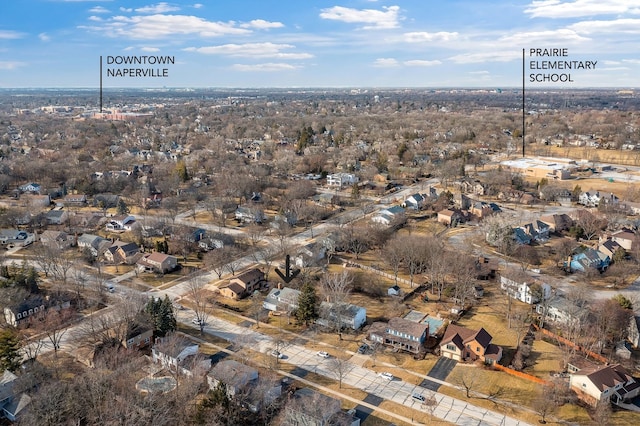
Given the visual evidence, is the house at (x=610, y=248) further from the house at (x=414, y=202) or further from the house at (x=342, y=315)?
the house at (x=342, y=315)

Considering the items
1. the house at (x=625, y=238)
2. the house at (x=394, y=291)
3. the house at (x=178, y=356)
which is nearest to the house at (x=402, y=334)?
the house at (x=394, y=291)

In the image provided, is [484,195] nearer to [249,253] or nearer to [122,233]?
[249,253]

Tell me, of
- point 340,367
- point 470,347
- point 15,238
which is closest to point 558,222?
point 470,347

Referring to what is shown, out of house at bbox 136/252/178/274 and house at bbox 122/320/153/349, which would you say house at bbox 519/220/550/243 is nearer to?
house at bbox 136/252/178/274

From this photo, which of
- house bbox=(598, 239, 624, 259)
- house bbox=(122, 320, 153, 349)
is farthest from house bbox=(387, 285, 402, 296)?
house bbox=(598, 239, 624, 259)

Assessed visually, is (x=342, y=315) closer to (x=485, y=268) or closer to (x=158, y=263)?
(x=485, y=268)
